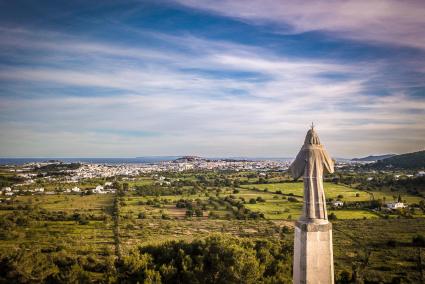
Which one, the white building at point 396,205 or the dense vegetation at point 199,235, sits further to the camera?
the white building at point 396,205

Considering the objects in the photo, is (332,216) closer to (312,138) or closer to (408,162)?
(312,138)

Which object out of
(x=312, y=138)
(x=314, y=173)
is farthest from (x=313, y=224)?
(x=312, y=138)

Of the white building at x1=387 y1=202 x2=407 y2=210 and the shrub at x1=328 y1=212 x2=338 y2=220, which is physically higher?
the white building at x1=387 y1=202 x2=407 y2=210

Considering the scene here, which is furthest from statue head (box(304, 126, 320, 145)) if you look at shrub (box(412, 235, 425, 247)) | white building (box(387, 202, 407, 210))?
white building (box(387, 202, 407, 210))

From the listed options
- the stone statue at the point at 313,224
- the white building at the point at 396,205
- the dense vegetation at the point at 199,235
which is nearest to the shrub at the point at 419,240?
the dense vegetation at the point at 199,235

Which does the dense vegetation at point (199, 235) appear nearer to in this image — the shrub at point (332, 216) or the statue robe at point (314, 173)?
the shrub at point (332, 216)

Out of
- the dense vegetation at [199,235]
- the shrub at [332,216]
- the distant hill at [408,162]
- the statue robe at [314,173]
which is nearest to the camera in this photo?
the statue robe at [314,173]

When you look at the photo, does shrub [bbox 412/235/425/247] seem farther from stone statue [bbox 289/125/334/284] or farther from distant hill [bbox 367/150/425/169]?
Answer: distant hill [bbox 367/150/425/169]

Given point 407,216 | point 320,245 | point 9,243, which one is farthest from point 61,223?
point 320,245
